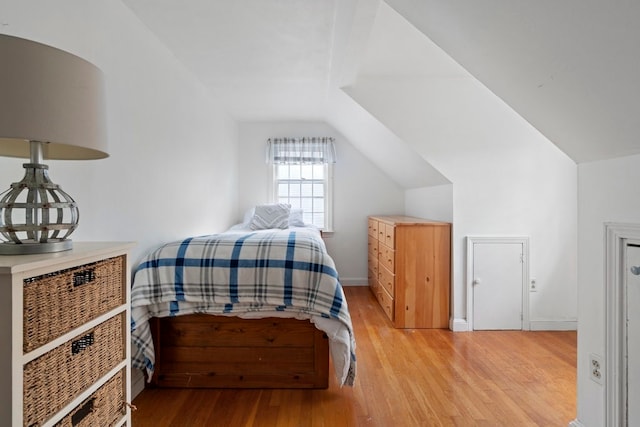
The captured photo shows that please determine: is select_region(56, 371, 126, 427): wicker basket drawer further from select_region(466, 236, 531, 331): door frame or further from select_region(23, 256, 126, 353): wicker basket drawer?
select_region(466, 236, 531, 331): door frame

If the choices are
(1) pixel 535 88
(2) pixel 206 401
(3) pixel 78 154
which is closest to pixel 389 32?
(1) pixel 535 88

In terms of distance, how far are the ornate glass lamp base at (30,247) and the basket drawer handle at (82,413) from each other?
451mm

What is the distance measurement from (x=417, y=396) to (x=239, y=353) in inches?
40.7

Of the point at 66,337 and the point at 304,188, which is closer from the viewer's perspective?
the point at 66,337

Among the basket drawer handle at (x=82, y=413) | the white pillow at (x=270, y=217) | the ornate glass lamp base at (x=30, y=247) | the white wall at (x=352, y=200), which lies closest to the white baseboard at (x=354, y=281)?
the white wall at (x=352, y=200)

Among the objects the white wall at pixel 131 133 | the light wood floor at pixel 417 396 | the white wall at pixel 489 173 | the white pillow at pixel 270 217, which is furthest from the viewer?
the white pillow at pixel 270 217

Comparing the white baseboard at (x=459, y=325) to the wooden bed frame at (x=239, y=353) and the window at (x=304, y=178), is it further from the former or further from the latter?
the window at (x=304, y=178)

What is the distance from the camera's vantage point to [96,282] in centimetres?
103

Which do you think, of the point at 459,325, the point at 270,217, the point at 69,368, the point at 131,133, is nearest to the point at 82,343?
the point at 69,368

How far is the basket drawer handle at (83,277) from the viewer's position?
0.94 meters

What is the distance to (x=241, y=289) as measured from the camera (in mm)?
1919

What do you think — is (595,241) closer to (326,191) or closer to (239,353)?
(239,353)

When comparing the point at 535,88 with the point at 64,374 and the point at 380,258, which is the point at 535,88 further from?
the point at 380,258

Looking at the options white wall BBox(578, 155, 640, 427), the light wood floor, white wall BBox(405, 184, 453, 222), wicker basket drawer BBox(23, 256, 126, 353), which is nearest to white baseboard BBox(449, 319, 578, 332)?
the light wood floor
